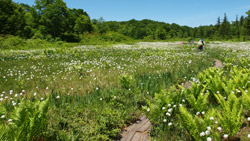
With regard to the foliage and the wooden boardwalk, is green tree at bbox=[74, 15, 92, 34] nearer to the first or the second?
the wooden boardwalk

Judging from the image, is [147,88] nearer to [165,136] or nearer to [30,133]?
[165,136]

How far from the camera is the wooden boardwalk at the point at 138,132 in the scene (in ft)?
11.6

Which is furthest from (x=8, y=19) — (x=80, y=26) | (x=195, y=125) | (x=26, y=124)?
(x=195, y=125)

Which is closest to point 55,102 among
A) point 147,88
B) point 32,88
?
point 32,88

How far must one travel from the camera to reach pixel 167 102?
3.80m

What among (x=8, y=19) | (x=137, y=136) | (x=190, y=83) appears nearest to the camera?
(x=137, y=136)

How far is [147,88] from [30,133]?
4.04 metres

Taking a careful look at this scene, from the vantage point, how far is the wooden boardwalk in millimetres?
3546

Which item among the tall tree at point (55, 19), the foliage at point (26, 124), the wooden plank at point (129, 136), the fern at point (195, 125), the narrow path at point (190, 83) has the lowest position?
the wooden plank at point (129, 136)

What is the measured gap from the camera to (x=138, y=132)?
12.4 ft

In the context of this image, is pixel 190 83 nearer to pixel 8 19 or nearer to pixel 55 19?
pixel 55 19

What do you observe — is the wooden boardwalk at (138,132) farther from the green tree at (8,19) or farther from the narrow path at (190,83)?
the green tree at (8,19)

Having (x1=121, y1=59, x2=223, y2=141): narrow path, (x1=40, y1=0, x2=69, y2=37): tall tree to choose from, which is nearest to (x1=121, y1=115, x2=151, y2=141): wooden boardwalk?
(x1=121, y1=59, x2=223, y2=141): narrow path

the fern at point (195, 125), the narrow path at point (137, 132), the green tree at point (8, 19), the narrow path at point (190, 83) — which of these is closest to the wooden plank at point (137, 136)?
the narrow path at point (137, 132)
